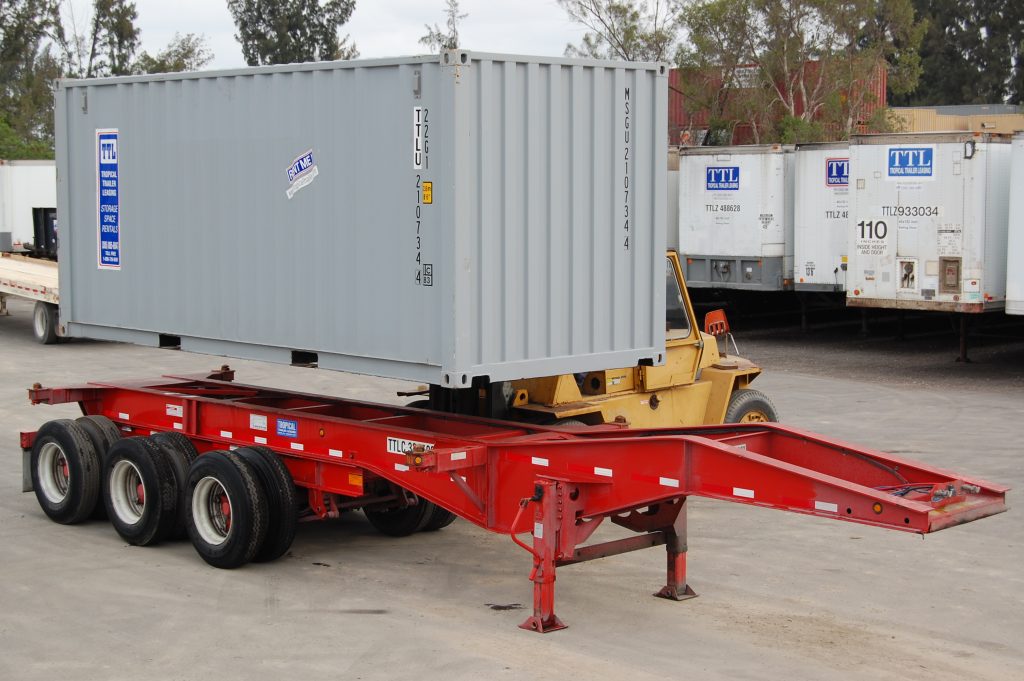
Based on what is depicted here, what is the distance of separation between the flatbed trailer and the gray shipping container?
1255 cm

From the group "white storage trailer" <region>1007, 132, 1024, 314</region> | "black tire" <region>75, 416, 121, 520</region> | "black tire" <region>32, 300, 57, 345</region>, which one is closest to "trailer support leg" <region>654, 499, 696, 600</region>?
"black tire" <region>75, 416, 121, 520</region>

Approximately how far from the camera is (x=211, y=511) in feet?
30.0

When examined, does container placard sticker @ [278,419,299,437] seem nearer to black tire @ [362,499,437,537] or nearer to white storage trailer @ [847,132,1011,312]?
black tire @ [362,499,437,537]

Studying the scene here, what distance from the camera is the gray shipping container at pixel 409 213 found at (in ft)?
25.2

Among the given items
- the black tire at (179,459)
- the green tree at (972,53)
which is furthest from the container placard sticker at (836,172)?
the green tree at (972,53)

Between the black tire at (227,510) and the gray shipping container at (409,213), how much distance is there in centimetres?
82

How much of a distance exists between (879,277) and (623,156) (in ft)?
40.1

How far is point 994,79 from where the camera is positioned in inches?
2813

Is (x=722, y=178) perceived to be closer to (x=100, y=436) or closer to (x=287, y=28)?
(x=100, y=436)

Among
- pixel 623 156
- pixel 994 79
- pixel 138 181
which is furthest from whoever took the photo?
pixel 994 79

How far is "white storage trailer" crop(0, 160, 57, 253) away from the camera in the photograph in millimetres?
27172

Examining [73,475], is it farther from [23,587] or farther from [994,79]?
[994,79]

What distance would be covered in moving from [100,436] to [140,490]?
33.0 inches

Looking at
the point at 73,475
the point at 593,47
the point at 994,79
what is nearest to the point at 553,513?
the point at 73,475
